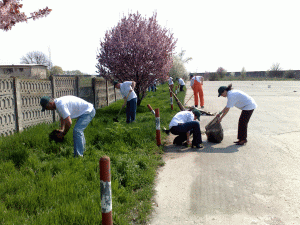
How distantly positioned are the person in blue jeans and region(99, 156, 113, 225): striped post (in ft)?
8.00

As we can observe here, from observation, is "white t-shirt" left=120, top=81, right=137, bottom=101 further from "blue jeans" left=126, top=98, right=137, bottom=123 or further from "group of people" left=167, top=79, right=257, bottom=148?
"group of people" left=167, top=79, right=257, bottom=148

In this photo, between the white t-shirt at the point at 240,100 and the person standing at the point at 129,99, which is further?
the person standing at the point at 129,99

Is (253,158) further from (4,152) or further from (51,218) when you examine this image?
(4,152)

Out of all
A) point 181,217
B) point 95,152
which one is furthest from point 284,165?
point 95,152

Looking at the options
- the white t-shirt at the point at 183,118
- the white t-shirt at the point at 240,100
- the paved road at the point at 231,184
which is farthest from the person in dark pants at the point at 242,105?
the white t-shirt at the point at 183,118

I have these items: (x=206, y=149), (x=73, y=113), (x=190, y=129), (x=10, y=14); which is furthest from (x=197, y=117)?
(x=10, y=14)

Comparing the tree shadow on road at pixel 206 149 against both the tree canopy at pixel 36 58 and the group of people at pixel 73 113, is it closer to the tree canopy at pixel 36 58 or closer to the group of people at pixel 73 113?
the group of people at pixel 73 113

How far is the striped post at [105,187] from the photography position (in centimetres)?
267

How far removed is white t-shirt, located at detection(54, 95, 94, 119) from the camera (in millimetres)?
4926

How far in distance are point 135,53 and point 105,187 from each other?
1122cm

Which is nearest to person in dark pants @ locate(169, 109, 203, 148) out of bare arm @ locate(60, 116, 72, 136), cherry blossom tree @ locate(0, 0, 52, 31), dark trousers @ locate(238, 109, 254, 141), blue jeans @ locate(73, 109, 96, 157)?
dark trousers @ locate(238, 109, 254, 141)

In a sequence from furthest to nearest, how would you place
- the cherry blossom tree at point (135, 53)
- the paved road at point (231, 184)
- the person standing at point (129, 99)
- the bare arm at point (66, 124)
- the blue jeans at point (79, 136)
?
the cherry blossom tree at point (135, 53) < the person standing at point (129, 99) < the blue jeans at point (79, 136) < the bare arm at point (66, 124) < the paved road at point (231, 184)

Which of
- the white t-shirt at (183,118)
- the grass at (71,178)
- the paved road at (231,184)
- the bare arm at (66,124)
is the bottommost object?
the paved road at (231,184)

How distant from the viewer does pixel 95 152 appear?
565 cm
